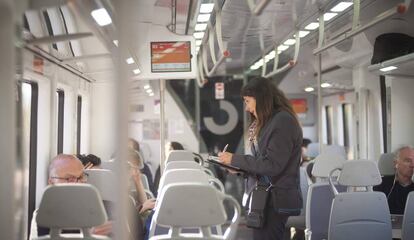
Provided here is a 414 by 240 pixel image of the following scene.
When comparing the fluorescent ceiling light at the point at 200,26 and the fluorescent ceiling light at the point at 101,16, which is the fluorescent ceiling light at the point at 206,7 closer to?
the fluorescent ceiling light at the point at 200,26

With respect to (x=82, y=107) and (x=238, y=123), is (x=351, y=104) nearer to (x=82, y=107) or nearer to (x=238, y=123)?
(x=238, y=123)

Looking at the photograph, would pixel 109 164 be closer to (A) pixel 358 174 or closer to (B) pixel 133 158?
(B) pixel 133 158

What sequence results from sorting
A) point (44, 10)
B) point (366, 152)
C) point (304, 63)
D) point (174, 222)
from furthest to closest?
point (304, 63) → point (366, 152) → point (174, 222) → point (44, 10)

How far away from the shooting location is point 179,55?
5.22m

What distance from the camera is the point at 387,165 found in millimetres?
5219

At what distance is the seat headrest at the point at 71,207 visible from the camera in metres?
1.87

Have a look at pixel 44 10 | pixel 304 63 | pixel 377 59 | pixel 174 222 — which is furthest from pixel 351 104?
pixel 44 10

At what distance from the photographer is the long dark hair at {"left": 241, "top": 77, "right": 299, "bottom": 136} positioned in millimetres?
3209

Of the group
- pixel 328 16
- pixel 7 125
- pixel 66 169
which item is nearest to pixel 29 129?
pixel 66 169

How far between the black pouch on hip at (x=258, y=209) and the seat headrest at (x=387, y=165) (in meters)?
2.40

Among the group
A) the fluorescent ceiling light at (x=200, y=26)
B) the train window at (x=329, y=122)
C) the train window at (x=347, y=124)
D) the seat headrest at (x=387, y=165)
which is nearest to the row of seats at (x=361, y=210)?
the seat headrest at (x=387, y=165)

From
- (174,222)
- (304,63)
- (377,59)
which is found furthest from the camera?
(304,63)

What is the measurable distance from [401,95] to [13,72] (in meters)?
5.08

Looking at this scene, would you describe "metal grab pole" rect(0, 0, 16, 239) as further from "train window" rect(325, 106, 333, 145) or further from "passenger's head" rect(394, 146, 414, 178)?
"train window" rect(325, 106, 333, 145)
